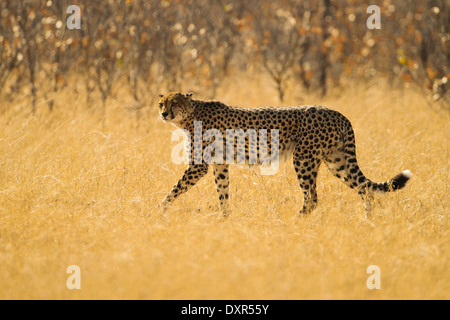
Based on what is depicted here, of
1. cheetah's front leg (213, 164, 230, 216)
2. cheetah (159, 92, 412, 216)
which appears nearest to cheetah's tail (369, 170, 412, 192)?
cheetah (159, 92, 412, 216)

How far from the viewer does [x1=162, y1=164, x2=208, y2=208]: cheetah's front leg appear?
4.50 m

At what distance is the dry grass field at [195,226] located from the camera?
3.18 m

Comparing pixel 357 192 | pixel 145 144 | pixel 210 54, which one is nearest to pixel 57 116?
pixel 145 144

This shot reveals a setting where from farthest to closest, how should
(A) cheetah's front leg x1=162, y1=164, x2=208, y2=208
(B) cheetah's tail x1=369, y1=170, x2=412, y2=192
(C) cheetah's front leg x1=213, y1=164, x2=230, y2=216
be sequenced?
(C) cheetah's front leg x1=213, y1=164, x2=230, y2=216 < (A) cheetah's front leg x1=162, y1=164, x2=208, y2=208 < (B) cheetah's tail x1=369, y1=170, x2=412, y2=192

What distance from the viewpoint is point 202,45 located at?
29.1 ft

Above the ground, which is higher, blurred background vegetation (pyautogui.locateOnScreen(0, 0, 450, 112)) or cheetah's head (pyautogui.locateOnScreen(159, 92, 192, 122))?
blurred background vegetation (pyautogui.locateOnScreen(0, 0, 450, 112))

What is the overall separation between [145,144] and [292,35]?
4.91 meters

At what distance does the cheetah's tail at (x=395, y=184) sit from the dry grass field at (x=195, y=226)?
0.12 metres

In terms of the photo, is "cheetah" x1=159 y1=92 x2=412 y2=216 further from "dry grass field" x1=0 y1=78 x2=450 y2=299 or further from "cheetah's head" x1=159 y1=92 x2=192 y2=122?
"dry grass field" x1=0 y1=78 x2=450 y2=299

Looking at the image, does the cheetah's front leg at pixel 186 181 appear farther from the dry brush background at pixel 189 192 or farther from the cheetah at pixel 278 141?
the dry brush background at pixel 189 192

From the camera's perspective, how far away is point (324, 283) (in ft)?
10.4

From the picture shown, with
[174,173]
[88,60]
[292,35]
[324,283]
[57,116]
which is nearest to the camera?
[324,283]

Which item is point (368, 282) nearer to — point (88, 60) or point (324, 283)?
point (324, 283)

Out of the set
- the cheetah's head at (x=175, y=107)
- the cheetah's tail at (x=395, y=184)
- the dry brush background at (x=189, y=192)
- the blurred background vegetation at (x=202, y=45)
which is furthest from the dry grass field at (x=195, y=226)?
the blurred background vegetation at (x=202, y=45)
